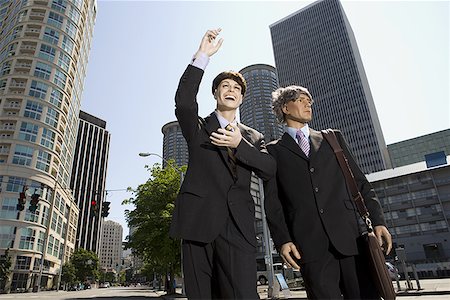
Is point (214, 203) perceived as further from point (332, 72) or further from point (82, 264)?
point (332, 72)

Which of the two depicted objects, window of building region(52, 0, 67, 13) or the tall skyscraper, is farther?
the tall skyscraper

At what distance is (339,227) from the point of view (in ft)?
8.19

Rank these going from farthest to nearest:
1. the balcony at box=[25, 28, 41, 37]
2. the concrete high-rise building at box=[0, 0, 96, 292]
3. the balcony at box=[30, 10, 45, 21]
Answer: the balcony at box=[30, 10, 45, 21] < the balcony at box=[25, 28, 41, 37] < the concrete high-rise building at box=[0, 0, 96, 292]

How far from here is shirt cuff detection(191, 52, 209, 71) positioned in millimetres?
2493

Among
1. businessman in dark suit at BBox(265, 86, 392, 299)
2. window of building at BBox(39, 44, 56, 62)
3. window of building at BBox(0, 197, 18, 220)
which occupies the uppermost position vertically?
window of building at BBox(39, 44, 56, 62)

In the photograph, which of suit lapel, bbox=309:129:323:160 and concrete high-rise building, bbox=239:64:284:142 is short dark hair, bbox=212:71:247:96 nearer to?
suit lapel, bbox=309:129:323:160

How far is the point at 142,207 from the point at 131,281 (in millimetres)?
152301

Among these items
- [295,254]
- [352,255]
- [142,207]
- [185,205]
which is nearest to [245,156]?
[185,205]

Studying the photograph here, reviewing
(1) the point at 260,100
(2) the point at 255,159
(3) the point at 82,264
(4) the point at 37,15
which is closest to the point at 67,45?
(4) the point at 37,15

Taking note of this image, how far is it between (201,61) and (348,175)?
5.16 feet

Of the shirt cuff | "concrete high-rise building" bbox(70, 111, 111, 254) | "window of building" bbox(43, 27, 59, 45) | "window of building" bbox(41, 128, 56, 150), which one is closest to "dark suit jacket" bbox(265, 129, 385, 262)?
the shirt cuff

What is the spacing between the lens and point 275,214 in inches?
109

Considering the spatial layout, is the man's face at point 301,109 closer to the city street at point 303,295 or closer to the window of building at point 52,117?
the city street at point 303,295

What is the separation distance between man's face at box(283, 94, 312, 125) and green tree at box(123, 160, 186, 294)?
1864cm
